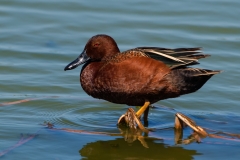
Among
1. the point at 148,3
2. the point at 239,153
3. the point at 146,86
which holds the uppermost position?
the point at 148,3

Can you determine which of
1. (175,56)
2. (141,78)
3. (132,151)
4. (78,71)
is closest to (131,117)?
(141,78)

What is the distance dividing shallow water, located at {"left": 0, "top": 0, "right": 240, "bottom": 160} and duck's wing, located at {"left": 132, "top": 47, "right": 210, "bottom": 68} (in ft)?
2.31

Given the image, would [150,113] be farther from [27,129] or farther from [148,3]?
[148,3]

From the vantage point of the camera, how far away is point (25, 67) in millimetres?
8711

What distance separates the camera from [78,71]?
8867 mm

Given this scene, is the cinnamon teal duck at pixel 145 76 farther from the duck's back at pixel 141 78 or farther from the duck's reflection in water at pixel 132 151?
the duck's reflection in water at pixel 132 151

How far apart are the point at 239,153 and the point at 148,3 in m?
5.74

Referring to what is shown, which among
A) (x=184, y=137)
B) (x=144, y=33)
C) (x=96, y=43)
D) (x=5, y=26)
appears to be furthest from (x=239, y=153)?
(x=5, y=26)

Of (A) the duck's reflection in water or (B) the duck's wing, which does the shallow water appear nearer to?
(A) the duck's reflection in water

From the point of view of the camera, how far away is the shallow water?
6.23 m

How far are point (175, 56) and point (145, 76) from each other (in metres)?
0.39

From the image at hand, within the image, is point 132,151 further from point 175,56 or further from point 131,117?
point 175,56

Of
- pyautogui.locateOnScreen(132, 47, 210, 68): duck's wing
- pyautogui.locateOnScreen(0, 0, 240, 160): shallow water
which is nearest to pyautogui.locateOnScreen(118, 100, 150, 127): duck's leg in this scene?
pyautogui.locateOnScreen(0, 0, 240, 160): shallow water

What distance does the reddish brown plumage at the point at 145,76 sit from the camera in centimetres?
667
